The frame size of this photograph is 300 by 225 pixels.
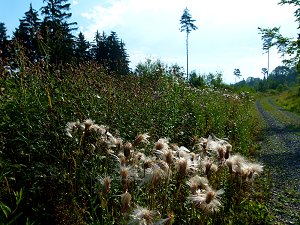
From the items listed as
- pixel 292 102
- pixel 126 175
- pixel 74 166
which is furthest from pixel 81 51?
pixel 126 175

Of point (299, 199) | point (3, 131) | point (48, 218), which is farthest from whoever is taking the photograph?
point (299, 199)

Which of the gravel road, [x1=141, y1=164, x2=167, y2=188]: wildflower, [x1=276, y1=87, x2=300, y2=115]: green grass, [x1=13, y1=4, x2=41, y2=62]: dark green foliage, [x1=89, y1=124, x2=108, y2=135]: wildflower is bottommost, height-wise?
the gravel road

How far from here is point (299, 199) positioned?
201 inches

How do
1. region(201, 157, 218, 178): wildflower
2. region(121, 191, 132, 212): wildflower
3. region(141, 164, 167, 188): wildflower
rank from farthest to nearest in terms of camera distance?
region(201, 157, 218, 178): wildflower, region(141, 164, 167, 188): wildflower, region(121, 191, 132, 212): wildflower

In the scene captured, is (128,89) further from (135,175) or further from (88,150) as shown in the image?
(135,175)

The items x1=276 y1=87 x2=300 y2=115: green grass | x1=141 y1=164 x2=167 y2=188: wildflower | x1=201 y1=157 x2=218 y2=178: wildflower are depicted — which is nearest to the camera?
x1=141 y1=164 x2=167 y2=188: wildflower

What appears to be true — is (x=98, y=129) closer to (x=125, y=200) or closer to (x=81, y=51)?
(x=125, y=200)

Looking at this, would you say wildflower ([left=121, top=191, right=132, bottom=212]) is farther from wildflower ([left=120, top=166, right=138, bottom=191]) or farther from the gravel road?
the gravel road

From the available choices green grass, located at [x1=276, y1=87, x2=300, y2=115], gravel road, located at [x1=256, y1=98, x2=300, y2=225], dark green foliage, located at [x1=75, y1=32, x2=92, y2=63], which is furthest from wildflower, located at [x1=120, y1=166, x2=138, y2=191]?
green grass, located at [x1=276, y1=87, x2=300, y2=115]

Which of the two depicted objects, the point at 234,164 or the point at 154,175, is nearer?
the point at 154,175

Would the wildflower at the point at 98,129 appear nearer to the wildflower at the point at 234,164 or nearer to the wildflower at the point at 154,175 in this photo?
the wildflower at the point at 154,175

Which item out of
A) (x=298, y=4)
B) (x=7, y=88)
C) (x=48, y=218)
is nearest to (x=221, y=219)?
(x=48, y=218)

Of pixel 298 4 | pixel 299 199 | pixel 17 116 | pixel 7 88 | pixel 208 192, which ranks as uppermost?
pixel 298 4

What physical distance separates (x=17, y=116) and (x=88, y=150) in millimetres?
990
